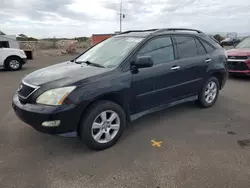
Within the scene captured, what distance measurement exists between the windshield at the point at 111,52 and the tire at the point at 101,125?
2.23 ft

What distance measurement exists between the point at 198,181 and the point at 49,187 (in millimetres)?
1668

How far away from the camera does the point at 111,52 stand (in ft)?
12.5

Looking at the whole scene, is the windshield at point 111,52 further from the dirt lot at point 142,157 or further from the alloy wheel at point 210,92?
the alloy wheel at point 210,92

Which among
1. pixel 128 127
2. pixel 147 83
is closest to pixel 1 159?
pixel 128 127

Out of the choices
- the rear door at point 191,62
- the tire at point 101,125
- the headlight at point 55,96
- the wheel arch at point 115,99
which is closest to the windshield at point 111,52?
the wheel arch at point 115,99

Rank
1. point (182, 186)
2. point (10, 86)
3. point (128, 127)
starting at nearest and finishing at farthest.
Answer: point (182, 186) → point (128, 127) → point (10, 86)

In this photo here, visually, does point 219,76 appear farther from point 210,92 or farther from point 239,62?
point 239,62

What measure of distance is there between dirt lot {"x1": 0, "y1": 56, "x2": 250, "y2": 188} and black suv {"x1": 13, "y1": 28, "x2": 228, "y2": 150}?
1.20 ft

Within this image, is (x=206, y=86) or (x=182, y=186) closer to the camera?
(x=182, y=186)

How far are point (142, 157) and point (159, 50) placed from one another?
185 centimetres

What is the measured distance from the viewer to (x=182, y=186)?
8.05 feet

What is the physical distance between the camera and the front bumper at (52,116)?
2754mm

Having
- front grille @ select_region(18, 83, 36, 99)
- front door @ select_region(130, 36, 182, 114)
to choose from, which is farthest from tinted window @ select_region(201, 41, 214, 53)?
front grille @ select_region(18, 83, 36, 99)

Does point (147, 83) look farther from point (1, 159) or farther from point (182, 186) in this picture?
point (1, 159)
